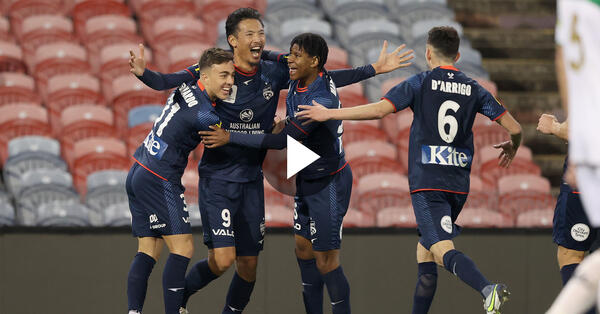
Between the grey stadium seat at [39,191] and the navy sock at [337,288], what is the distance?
256cm

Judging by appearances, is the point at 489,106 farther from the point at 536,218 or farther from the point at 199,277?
the point at 536,218

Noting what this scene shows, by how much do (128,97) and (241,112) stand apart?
330 centimetres

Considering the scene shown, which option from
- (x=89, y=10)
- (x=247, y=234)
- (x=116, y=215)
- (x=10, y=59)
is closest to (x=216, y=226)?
(x=247, y=234)

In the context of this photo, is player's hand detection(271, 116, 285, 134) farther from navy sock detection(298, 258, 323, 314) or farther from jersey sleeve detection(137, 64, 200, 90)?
navy sock detection(298, 258, 323, 314)

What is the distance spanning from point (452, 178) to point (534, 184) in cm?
279

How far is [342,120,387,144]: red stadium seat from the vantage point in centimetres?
777

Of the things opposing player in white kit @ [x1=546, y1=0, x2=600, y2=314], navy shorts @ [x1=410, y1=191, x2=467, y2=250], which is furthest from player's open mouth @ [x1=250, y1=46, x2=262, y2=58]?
opposing player in white kit @ [x1=546, y1=0, x2=600, y2=314]

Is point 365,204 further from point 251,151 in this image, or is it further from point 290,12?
point 290,12

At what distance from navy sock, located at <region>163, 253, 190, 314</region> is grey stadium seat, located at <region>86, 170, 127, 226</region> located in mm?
1688

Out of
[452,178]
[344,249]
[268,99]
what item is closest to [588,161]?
[452,178]

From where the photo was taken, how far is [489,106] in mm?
4602

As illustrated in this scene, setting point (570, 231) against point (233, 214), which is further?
point (233, 214)

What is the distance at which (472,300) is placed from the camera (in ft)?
20.1

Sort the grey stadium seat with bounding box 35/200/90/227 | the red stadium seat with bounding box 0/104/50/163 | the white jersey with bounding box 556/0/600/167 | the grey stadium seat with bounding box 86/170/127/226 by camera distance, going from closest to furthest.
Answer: the white jersey with bounding box 556/0/600/167 < the grey stadium seat with bounding box 35/200/90/227 < the grey stadium seat with bounding box 86/170/127/226 < the red stadium seat with bounding box 0/104/50/163
